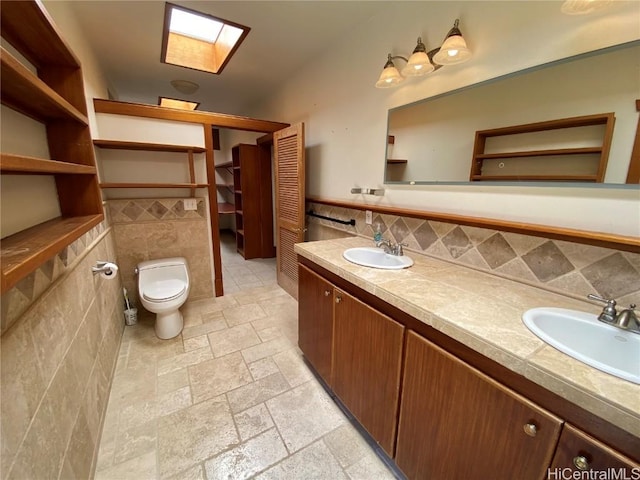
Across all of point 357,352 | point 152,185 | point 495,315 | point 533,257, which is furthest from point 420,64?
point 152,185

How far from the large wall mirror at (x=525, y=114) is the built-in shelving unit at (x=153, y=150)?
1.87 metres

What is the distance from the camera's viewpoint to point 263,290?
3.14 metres

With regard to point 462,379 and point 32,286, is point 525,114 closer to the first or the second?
point 462,379

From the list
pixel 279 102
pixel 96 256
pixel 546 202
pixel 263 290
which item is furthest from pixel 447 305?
pixel 279 102

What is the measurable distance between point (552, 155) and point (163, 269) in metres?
2.88

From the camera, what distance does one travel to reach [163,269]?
7.97 ft

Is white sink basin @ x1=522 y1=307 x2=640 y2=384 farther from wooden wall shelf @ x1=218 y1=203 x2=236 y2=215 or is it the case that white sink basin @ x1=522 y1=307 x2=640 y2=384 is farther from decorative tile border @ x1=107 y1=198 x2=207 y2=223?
wooden wall shelf @ x1=218 y1=203 x2=236 y2=215

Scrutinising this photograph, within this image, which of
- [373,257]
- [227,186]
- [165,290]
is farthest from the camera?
[227,186]

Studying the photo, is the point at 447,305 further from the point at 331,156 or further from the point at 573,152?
the point at 331,156

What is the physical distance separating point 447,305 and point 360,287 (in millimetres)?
394

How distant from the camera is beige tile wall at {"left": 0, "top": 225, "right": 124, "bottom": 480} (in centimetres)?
68

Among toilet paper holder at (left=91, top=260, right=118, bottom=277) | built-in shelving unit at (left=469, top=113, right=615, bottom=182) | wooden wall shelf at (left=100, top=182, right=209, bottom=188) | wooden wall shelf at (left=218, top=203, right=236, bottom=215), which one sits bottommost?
toilet paper holder at (left=91, top=260, right=118, bottom=277)

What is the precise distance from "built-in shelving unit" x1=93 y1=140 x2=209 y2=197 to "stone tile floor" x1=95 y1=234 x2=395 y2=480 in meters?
1.28

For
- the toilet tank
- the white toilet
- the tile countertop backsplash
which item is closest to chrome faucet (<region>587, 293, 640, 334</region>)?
the tile countertop backsplash
